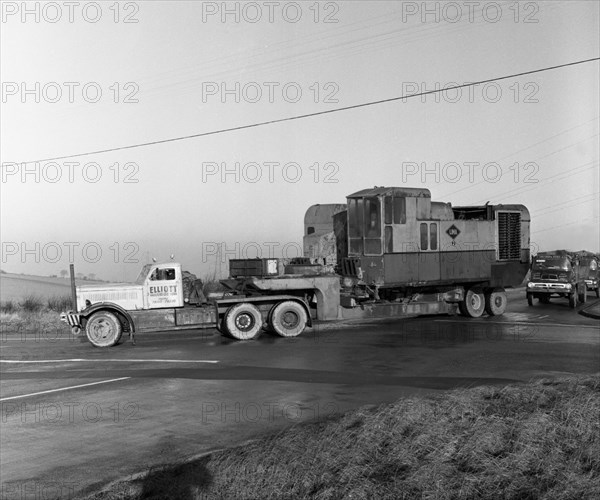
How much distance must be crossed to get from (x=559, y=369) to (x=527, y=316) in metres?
14.4

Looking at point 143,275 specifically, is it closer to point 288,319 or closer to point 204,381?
point 288,319

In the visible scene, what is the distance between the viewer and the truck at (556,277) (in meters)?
33.8

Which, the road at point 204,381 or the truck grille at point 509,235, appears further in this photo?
the truck grille at point 509,235

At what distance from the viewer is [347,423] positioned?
9281mm

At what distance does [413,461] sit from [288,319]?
14899 millimetres

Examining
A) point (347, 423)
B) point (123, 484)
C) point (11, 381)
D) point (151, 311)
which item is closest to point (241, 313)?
point (151, 311)

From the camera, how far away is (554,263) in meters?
34.7

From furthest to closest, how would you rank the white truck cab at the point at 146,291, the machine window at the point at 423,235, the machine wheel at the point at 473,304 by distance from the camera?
the machine wheel at the point at 473,304 < the machine window at the point at 423,235 < the white truck cab at the point at 146,291

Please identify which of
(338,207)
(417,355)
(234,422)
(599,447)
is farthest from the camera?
(338,207)

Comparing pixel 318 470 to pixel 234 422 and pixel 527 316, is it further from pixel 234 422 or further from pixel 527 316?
pixel 527 316

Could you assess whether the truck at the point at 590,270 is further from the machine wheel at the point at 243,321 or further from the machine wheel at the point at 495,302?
the machine wheel at the point at 243,321

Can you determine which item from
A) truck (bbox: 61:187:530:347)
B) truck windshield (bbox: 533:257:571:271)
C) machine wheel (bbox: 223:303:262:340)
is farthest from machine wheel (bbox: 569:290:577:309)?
machine wheel (bbox: 223:303:262:340)

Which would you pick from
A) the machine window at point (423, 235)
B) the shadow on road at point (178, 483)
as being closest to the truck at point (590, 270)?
the machine window at point (423, 235)

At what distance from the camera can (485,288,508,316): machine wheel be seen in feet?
92.4
